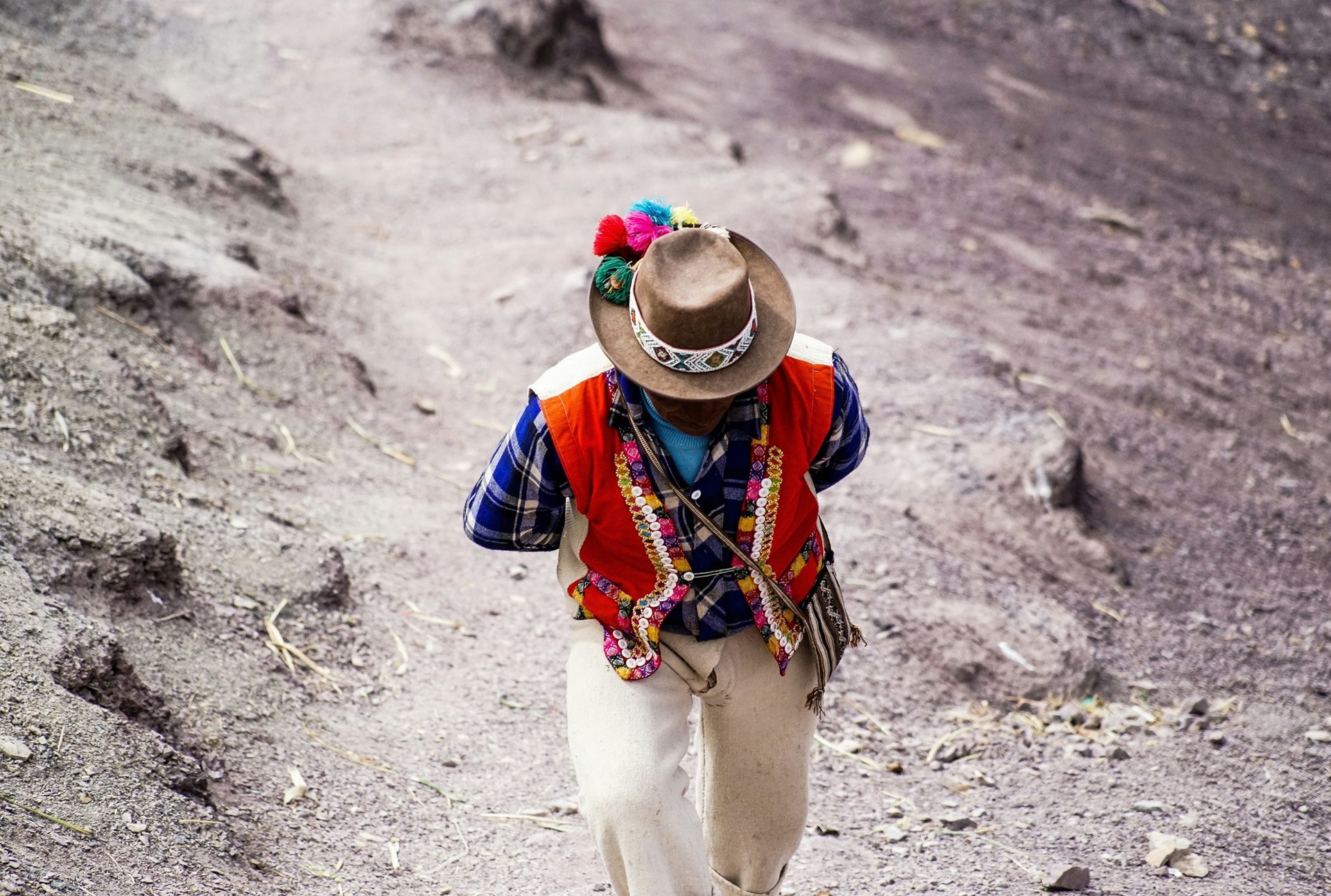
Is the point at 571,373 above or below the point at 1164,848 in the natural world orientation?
above

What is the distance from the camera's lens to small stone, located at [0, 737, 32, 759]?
2957 millimetres

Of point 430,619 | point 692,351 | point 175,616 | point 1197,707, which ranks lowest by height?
point 1197,707

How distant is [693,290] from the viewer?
8.11 feet

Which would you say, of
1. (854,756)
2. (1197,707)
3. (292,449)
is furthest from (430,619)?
(1197,707)

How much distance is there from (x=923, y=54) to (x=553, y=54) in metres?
3.99

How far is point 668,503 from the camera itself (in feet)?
8.59

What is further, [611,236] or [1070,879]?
[1070,879]

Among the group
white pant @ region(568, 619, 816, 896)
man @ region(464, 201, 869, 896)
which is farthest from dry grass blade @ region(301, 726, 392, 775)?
man @ region(464, 201, 869, 896)

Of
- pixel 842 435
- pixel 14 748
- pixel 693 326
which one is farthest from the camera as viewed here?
pixel 14 748

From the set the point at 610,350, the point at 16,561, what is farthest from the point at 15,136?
the point at 610,350

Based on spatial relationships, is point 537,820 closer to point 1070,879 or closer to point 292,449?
point 1070,879

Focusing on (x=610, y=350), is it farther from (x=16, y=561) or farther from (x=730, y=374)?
(x=16, y=561)

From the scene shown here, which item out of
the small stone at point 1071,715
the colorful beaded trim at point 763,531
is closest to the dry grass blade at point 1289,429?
the small stone at point 1071,715

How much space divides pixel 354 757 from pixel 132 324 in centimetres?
245
